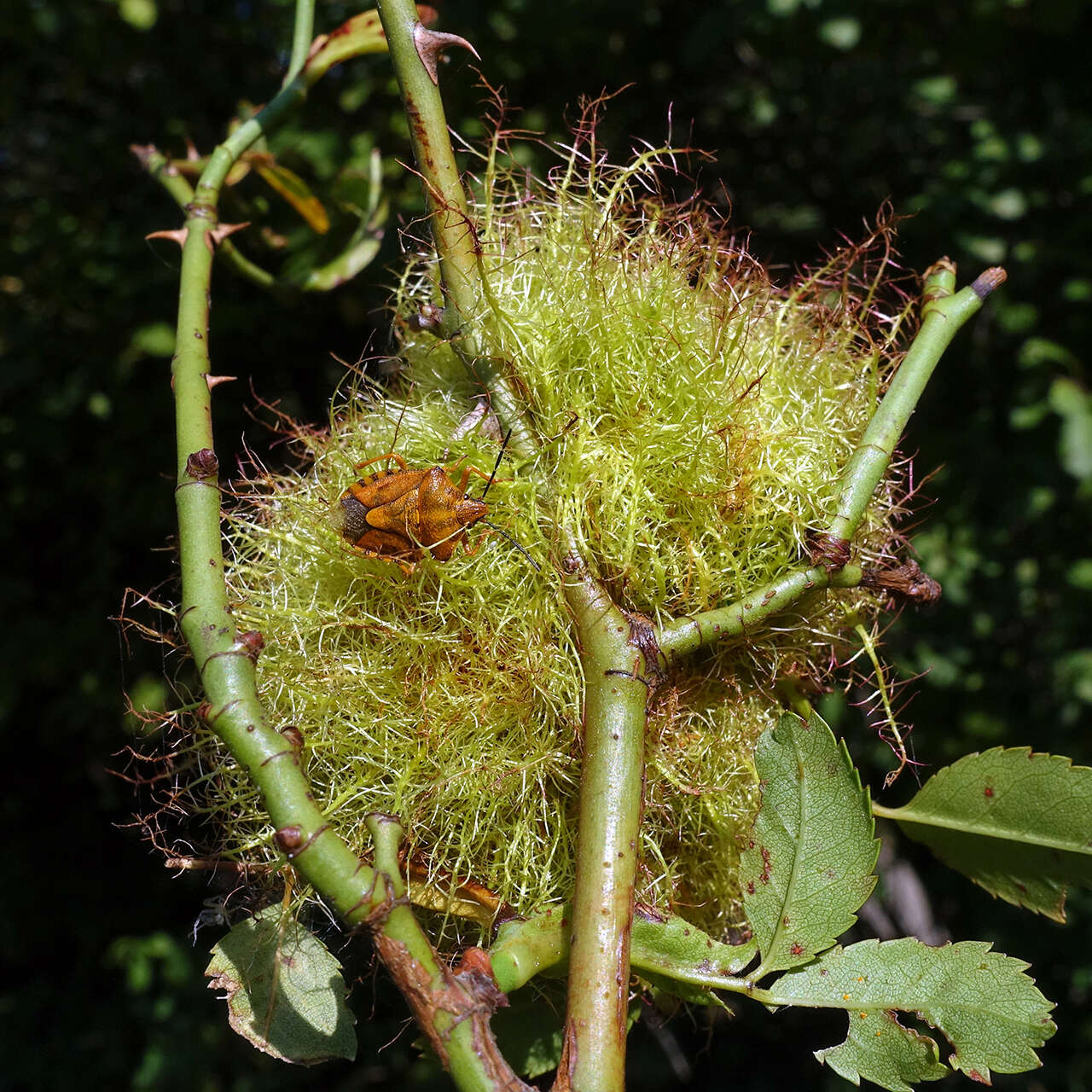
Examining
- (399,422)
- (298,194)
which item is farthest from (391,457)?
(298,194)

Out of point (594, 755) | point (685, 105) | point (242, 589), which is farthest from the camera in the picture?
point (685, 105)

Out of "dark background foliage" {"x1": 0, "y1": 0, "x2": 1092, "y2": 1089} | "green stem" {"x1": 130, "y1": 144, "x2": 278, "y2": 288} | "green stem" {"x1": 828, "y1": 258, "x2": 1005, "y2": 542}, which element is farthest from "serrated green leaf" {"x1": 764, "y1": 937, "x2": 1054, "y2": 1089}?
"dark background foliage" {"x1": 0, "y1": 0, "x2": 1092, "y2": 1089}

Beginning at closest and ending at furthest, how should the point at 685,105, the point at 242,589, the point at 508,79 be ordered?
the point at 242,589 → the point at 508,79 → the point at 685,105

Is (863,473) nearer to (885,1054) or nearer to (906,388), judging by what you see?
(906,388)

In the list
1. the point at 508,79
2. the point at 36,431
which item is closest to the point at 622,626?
the point at 508,79

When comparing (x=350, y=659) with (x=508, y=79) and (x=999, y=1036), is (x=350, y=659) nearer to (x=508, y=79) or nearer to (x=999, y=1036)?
(x=999, y=1036)

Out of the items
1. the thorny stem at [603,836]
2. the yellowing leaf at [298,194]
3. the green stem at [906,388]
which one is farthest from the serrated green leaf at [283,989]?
the yellowing leaf at [298,194]
